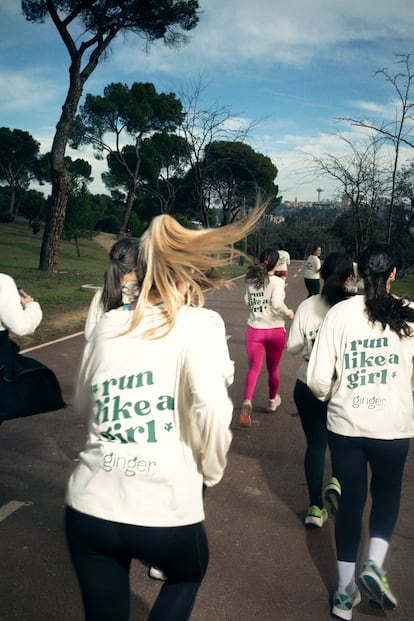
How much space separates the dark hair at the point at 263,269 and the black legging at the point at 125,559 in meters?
4.34

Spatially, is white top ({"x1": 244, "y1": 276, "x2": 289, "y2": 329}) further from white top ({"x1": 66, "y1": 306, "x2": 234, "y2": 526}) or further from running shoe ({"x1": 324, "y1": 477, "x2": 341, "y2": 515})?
white top ({"x1": 66, "y1": 306, "x2": 234, "y2": 526})

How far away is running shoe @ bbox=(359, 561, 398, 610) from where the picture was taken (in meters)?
2.82

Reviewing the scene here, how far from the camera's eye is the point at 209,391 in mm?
1613

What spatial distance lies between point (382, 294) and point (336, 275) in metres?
0.83

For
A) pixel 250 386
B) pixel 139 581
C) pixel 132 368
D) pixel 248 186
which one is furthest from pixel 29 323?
pixel 248 186

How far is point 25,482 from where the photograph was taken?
170 inches

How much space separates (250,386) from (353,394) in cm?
314

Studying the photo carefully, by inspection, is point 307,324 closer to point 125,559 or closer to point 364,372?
point 364,372

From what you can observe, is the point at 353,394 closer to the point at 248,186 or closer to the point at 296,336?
the point at 296,336

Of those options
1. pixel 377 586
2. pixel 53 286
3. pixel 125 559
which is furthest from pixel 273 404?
pixel 53 286

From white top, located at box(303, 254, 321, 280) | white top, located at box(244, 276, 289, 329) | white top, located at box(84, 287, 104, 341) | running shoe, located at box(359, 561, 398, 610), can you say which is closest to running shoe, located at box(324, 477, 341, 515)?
running shoe, located at box(359, 561, 398, 610)

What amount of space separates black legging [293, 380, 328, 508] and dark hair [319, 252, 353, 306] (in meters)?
0.58

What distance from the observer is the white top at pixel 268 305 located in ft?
18.9

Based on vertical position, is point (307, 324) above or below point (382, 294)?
below
